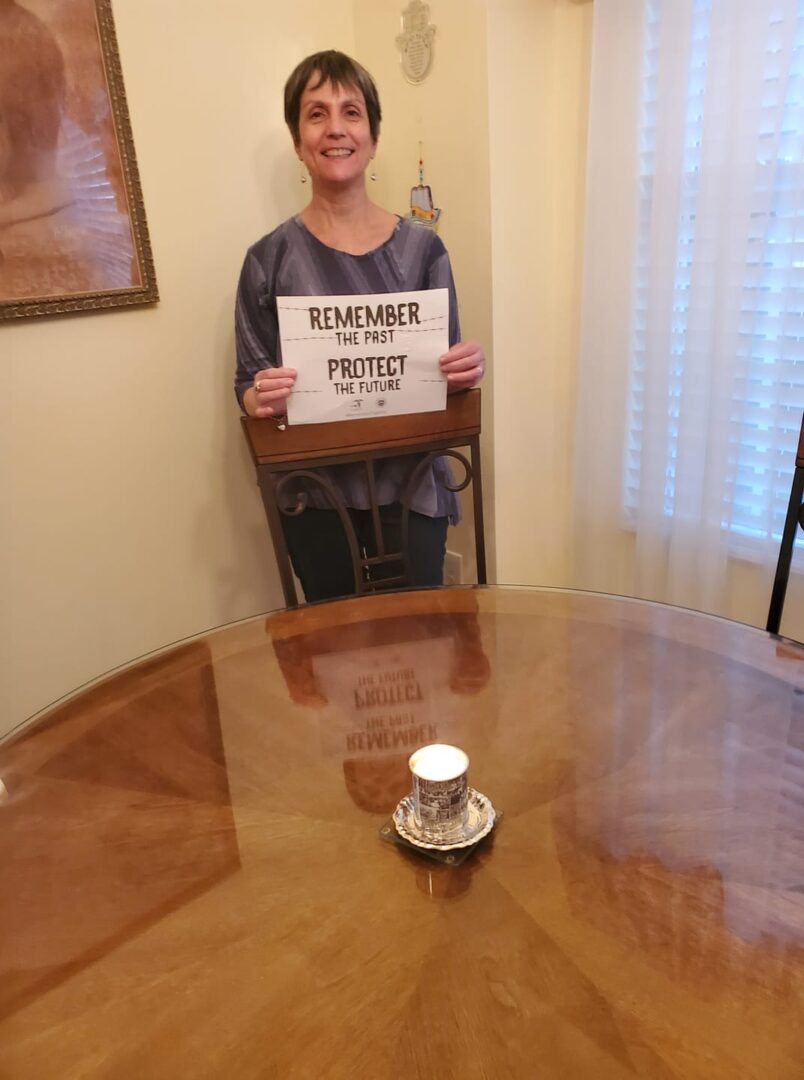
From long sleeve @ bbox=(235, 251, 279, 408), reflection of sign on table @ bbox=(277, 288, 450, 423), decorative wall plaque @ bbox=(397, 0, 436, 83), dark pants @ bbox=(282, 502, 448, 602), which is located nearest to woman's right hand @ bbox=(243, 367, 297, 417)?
reflection of sign on table @ bbox=(277, 288, 450, 423)

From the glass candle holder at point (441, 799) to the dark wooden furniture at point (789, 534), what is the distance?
0.74 metres

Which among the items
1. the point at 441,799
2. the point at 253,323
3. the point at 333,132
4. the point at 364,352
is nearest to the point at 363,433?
the point at 364,352

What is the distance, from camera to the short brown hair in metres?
1.50

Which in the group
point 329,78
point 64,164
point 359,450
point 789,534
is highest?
point 329,78

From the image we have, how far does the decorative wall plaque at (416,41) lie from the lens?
5.97 ft

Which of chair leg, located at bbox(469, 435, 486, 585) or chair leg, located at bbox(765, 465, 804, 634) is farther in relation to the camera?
chair leg, located at bbox(469, 435, 486, 585)

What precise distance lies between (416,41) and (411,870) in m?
1.87

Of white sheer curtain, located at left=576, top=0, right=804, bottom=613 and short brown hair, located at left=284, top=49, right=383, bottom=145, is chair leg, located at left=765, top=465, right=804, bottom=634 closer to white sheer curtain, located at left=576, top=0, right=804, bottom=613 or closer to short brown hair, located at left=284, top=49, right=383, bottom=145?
white sheer curtain, located at left=576, top=0, right=804, bottom=613

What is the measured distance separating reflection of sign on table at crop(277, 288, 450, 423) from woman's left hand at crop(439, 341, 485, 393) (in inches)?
0.7

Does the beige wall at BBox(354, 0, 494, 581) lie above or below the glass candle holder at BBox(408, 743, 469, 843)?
above

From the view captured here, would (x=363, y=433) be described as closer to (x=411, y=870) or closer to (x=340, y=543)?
(x=340, y=543)

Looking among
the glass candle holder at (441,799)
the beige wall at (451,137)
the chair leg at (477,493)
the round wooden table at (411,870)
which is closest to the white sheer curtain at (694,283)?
the beige wall at (451,137)

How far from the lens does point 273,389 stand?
142 centimetres

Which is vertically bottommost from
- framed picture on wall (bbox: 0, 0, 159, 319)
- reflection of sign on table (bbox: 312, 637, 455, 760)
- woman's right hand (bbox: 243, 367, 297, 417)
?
reflection of sign on table (bbox: 312, 637, 455, 760)
